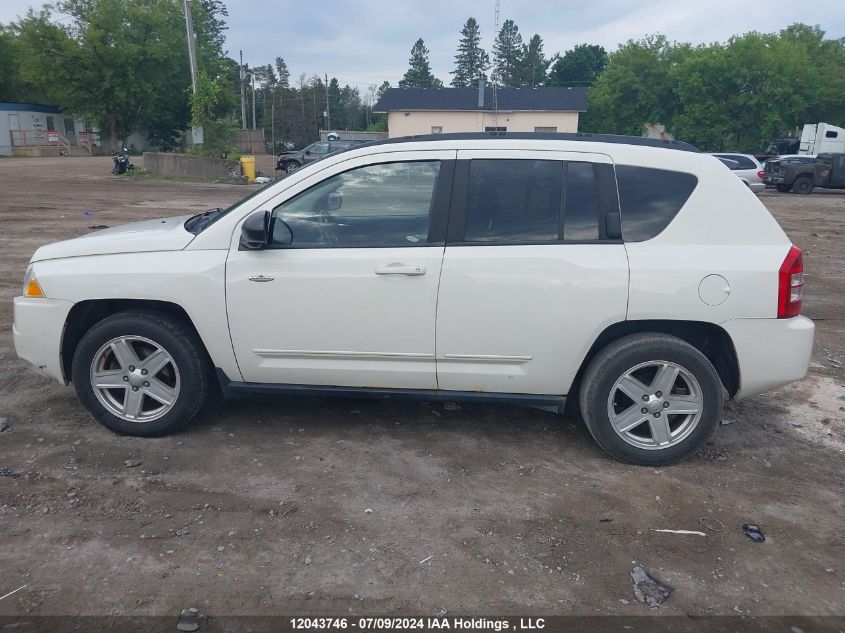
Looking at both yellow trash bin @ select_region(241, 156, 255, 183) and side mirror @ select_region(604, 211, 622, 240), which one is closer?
side mirror @ select_region(604, 211, 622, 240)

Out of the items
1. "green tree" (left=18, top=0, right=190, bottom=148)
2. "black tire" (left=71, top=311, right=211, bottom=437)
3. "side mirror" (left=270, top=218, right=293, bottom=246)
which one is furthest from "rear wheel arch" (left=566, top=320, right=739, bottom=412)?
"green tree" (left=18, top=0, right=190, bottom=148)

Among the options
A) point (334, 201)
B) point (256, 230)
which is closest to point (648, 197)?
point (334, 201)

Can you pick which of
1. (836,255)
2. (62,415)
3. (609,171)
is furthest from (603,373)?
(836,255)

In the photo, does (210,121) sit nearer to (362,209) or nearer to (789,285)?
(362,209)

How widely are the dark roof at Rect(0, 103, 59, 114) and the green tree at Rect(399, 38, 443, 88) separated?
51064 millimetres

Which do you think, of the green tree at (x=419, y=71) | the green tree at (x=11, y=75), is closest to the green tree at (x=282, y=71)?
the green tree at (x=419, y=71)

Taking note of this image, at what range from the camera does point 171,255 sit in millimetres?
4148

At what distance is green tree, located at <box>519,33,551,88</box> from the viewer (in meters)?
95.7

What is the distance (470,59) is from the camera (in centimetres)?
9719

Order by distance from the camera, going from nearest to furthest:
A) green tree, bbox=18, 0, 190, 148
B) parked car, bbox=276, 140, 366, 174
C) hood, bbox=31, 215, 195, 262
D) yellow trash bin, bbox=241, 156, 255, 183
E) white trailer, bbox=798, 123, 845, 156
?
hood, bbox=31, 215, 195, 262, parked car, bbox=276, 140, 366, 174, yellow trash bin, bbox=241, 156, 255, 183, white trailer, bbox=798, 123, 845, 156, green tree, bbox=18, 0, 190, 148

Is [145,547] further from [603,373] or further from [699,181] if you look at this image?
[699,181]

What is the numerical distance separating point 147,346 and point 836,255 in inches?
489

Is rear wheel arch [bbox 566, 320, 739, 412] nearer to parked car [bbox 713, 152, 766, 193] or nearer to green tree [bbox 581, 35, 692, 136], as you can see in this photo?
parked car [bbox 713, 152, 766, 193]

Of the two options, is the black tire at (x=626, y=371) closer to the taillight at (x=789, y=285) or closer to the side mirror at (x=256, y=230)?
the taillight at (x=789, y=285)
